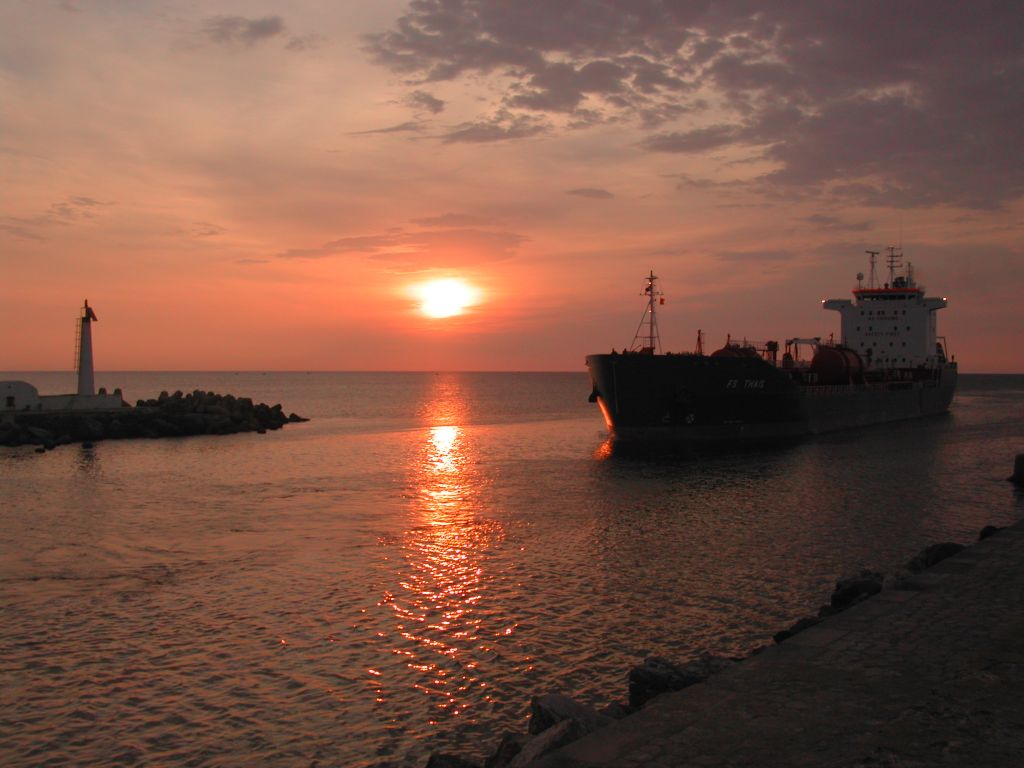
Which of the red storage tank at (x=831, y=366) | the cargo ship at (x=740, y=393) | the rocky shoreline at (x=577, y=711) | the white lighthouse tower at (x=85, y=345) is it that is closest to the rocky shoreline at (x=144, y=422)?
the white lighthouse tower at (x=85, y=345)

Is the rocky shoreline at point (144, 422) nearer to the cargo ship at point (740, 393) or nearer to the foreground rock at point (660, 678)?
the cargo ship at point (740, 393)

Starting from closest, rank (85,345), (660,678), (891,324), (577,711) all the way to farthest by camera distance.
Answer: (577,711), (660,678), (85,345), (891,324)

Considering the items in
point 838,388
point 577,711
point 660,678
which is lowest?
point 660,678

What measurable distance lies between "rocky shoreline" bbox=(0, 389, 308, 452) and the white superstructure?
49.8 m

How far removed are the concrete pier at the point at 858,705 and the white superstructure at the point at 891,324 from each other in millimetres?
66268

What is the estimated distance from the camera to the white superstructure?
227ft

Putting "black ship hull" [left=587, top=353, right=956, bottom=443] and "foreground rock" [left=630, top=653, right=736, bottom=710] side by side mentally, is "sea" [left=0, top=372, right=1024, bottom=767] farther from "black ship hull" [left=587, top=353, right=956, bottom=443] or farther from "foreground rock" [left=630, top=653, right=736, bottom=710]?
"black ship hull" [left=587, top=353, right=956, bottom=443]

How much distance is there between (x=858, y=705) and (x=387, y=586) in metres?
9.74

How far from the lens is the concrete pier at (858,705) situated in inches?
219

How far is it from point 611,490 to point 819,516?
7.56 m

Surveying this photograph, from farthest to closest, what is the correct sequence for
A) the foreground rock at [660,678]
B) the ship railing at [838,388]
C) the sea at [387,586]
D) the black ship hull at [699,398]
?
the ship railing at [838,388]
the black ship hull at [699,398]
the sea at [387,586]
the foreground rock at [660,678]

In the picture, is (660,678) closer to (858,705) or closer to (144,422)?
(858,705)

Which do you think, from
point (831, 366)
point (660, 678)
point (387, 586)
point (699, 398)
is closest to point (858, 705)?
point (660, 678)

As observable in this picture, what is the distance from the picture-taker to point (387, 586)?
14.6 metres
